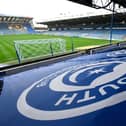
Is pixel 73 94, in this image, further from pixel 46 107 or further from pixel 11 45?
pixel 11 45

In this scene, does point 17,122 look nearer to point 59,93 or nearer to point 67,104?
point 67,104

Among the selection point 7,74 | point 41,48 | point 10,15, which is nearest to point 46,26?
point 10,15

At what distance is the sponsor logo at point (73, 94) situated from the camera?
217 centimetres

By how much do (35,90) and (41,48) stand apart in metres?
8.88

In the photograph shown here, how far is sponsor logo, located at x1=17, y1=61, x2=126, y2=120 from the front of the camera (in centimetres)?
217

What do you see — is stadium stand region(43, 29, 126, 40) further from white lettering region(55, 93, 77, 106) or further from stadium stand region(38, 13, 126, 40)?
white lettering region(55, 93, 77, 106)

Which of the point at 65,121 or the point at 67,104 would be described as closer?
the point at 65,121

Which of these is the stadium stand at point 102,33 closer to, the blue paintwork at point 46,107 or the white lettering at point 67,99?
the blue paintwork at point 46,107

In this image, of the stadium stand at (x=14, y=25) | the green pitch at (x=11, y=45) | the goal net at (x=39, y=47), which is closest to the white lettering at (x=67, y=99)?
the goal net at (x=39, y=47)

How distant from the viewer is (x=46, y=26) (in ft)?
176

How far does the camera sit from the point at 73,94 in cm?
254

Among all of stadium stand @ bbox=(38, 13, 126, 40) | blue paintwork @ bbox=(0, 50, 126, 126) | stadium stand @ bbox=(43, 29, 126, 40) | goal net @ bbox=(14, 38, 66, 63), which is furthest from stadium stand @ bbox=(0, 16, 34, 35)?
blue paintwork @ bbox=(0, 50, 126, 126)

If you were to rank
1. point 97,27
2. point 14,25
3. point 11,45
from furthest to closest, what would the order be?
1. point 14,25
2. point 97,27
3. point 11,45

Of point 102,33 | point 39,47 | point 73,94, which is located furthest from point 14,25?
point 73,94
